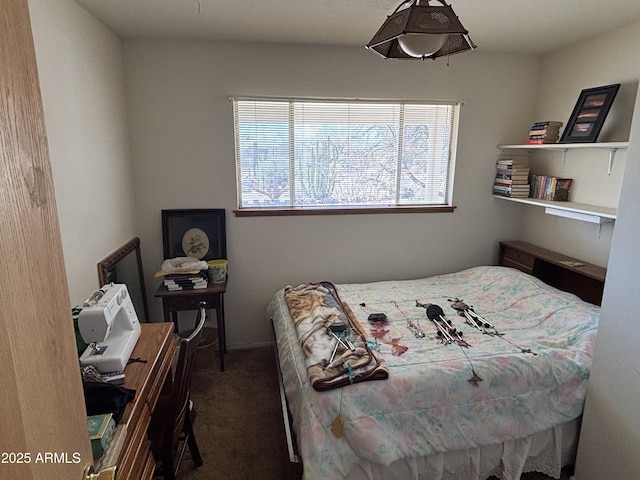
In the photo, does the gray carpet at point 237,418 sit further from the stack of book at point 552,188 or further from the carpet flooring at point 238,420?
the stack of book at point 552,188

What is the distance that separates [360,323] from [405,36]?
1.70 metres

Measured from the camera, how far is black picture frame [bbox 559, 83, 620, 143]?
2520mm

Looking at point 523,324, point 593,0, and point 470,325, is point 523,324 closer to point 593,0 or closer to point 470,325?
point 470,325

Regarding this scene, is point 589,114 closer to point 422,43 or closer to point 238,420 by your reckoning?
point 422,43

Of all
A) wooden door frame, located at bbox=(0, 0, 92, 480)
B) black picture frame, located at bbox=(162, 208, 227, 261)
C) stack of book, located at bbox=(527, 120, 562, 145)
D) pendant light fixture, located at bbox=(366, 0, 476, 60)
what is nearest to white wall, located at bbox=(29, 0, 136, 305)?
black picture frame, located at bbox=(162, 208, 227, 261)

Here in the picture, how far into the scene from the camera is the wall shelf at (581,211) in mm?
2389

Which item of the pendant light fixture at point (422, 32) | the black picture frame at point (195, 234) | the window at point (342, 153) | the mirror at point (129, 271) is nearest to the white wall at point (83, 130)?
the mirror at point (129, 271)

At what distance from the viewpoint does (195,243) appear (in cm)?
312

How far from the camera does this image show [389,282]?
3236mm

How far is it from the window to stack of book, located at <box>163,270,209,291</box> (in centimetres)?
68

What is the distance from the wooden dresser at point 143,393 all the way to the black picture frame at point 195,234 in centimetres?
119

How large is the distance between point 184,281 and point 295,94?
5.52 feet

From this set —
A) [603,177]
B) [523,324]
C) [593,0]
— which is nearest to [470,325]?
[523,324]

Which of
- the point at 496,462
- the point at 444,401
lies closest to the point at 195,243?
the point at 444,401
